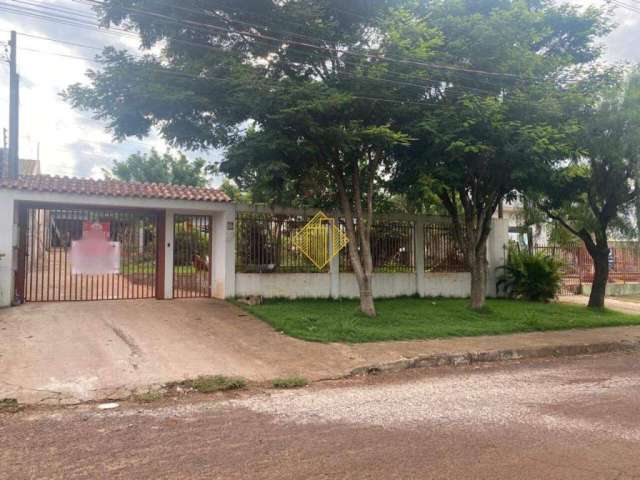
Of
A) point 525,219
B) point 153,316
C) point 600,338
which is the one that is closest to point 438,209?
point 525,219

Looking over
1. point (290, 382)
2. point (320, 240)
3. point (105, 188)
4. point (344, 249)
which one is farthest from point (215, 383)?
point (344, 249)

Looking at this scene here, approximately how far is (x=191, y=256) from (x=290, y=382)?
6.45 m

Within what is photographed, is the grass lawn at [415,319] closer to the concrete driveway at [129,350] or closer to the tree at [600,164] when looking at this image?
the concrete driveway at [129,350]

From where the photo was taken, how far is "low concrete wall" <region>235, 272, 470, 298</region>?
37.8 feet

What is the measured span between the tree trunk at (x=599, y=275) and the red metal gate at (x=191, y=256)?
10499mm

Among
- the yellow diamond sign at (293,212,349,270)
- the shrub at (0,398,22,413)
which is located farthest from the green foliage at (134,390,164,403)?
the yellow diamond sign at (293,212,349,270)

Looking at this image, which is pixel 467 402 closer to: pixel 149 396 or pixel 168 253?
pixel 149 396

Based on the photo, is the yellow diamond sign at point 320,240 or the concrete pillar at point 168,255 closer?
the concrete pillar at point 168,255

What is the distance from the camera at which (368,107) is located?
29.7 feet

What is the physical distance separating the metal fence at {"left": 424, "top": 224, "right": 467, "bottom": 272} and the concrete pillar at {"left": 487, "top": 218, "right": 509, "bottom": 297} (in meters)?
1.18

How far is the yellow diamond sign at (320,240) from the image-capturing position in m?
12.0

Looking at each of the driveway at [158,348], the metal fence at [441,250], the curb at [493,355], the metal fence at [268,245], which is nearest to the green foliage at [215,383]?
the driveway at [158,348]

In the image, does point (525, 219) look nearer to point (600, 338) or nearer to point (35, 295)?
point (600, 338)

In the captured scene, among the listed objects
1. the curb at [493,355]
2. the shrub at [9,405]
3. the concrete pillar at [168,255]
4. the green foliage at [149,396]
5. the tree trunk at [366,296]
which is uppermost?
the concrete pillar at [168,255]
